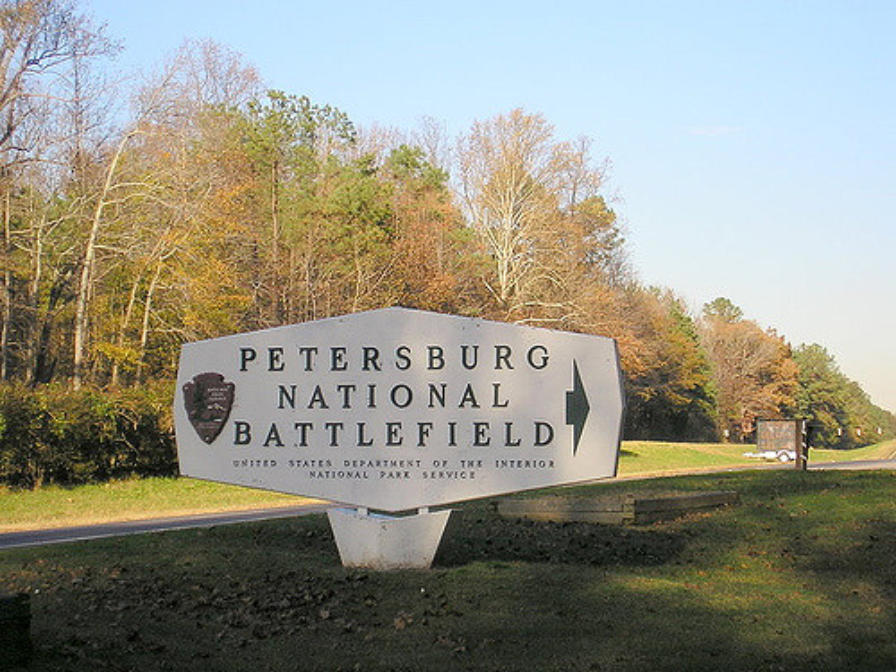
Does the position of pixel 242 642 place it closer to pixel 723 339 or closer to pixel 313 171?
pixel 313 171

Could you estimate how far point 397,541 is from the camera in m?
11.1

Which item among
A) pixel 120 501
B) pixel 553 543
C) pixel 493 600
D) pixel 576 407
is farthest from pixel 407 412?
pixel 120 501

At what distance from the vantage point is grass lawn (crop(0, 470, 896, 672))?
8070mm

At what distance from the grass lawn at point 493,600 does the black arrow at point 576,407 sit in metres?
1.37

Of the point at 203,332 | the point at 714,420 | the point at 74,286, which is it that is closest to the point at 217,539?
the point at 203,332

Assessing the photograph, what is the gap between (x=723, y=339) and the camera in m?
98.2

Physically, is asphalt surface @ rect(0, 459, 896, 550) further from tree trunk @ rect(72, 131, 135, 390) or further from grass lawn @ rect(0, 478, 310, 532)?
tree trunk @ rect(72, 131, 135, 390)

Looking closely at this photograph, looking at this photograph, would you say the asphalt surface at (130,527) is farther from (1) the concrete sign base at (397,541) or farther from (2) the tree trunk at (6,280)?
(2) the tree trunk at (6,280)

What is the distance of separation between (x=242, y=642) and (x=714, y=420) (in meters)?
80.1

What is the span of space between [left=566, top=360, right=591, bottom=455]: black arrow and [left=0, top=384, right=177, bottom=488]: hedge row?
49.1 ft

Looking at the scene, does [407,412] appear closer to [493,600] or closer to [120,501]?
[493,600]

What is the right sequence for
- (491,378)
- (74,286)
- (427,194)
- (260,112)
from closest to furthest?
(491,378)
(74,286)
(260,112)
(427,194)

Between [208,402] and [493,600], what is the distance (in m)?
4.11

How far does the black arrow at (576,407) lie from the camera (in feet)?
36.9
